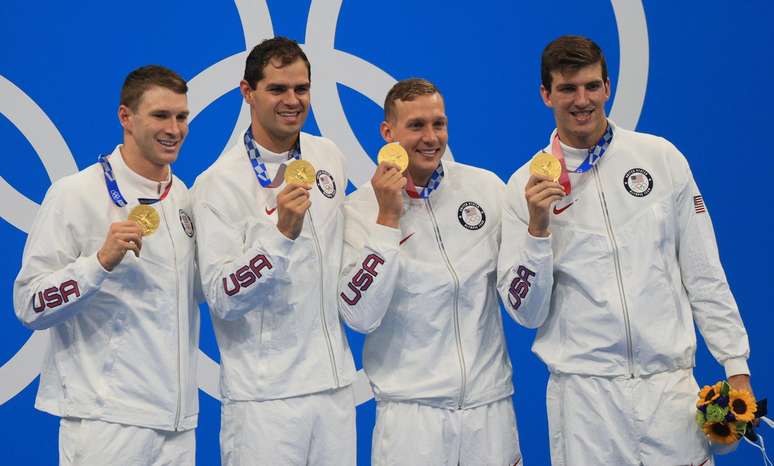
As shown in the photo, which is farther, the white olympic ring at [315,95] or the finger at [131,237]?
the white olympic ring at [315,95]

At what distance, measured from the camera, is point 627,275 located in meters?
3.64

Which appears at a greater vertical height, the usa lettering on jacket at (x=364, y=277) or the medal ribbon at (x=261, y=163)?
the medal ribbon at (x=261, y=163)

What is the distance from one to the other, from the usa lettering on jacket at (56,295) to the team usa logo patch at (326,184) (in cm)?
102

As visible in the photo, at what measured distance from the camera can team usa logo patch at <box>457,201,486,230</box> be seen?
13.0 feet

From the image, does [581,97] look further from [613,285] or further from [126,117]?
[126,117]

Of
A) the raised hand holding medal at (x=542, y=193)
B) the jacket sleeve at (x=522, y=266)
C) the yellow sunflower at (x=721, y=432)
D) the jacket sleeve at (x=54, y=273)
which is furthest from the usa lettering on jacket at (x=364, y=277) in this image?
the yellow sunflower at (x=721, y=432)

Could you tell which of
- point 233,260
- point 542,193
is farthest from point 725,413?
point 233,260

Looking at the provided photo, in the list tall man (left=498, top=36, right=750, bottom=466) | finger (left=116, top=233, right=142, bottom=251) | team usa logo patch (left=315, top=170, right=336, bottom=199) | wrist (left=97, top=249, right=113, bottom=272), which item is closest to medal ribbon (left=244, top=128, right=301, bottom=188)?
team usa logo patch (left=315, top=170, right=336, bottom=199)

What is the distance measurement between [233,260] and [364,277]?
Result: 1.62 feet

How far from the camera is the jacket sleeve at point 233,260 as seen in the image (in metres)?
3.57

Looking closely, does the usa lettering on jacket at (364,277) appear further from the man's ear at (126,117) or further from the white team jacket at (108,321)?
the man's ear at (126,117)

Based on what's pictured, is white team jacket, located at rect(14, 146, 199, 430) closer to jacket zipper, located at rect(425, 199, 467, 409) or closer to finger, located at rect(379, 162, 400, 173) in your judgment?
finger, located at rect(379, 162, 400, 173)

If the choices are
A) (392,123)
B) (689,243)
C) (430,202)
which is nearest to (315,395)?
(430,202)

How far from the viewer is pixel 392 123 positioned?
404 centimetres
